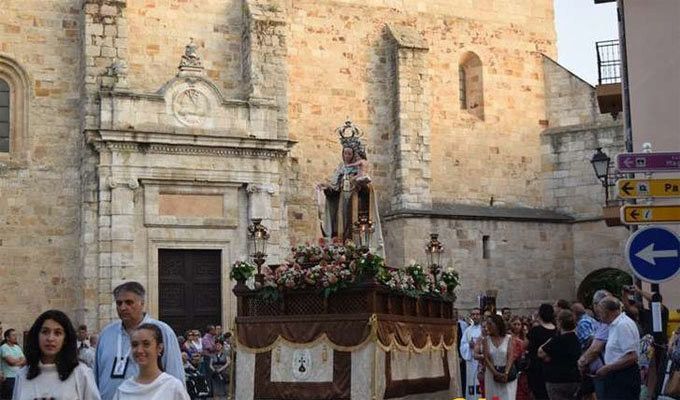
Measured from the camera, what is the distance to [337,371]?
13.5m

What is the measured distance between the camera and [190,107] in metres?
23.3

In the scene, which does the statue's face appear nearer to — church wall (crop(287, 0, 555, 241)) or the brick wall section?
church wall (crop(287, 0, 555, 241))

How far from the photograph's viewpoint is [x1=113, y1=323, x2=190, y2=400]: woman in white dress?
607 cm

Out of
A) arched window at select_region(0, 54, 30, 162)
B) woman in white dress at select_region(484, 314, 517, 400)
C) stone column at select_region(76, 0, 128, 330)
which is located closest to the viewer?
woman in white dress at select_region(484, 314, 517, 400)

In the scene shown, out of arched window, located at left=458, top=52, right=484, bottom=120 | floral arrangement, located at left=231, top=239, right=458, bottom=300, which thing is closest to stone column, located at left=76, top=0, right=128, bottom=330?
floral arrangement, located at left=231, top=239, right=458, bottom=300

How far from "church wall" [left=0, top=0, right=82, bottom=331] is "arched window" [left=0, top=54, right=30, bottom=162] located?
12cm

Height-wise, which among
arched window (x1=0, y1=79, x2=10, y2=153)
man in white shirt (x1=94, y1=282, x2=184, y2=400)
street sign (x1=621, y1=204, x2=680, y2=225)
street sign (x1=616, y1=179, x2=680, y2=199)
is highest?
arched window (x1=0, y1=79, x2=10, y2=153)

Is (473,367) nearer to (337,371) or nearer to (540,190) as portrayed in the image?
(337,371)

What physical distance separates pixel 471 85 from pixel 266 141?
7847 mm

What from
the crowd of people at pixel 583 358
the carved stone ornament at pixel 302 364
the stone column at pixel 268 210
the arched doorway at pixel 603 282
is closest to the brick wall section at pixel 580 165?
the arched doorway at pixel 603 282

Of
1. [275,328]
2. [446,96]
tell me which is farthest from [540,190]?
[275,328]

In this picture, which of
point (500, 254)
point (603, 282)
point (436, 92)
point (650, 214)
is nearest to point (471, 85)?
point (436, 92)

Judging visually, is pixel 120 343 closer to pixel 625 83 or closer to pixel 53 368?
pixel 53 368

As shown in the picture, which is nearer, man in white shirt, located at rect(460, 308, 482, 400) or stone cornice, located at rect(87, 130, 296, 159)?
man in white shirt, located at rect(460, 308, 482, 400)
